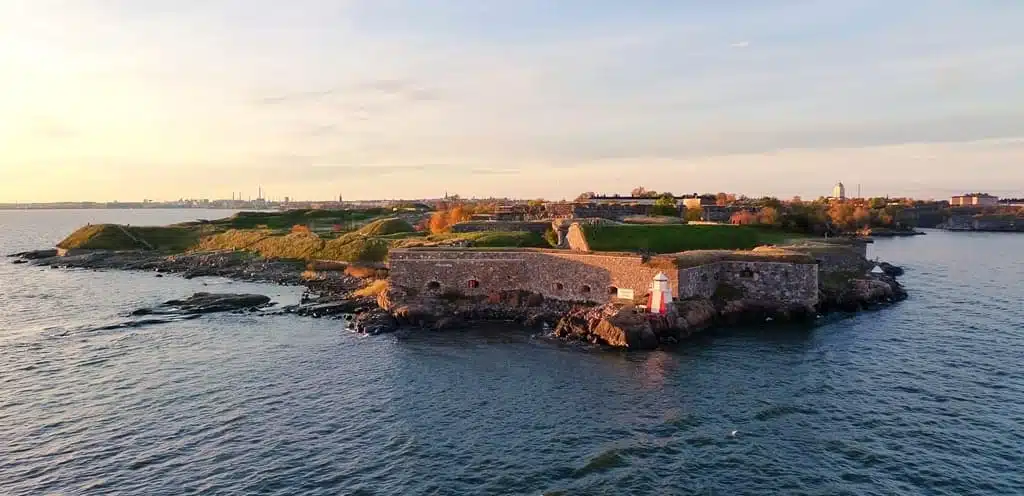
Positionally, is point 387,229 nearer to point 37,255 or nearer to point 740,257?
point 740,257

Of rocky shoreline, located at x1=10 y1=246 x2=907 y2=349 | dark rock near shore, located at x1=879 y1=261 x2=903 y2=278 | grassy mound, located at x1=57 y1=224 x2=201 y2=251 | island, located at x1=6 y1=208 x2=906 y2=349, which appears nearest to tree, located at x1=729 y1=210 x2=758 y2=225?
island, located at x1=6 y1=208 x2=906 y2=349

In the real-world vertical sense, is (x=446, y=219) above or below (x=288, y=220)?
below

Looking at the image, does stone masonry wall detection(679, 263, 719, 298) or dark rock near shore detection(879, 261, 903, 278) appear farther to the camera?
dark rock near shore detection(879, 261, 903, 278)

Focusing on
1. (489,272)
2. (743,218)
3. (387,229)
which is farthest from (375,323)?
(387,229)

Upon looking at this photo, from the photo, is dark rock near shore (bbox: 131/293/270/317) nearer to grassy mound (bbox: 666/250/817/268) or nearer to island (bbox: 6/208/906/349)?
island (bbox: 6/208/906/349)

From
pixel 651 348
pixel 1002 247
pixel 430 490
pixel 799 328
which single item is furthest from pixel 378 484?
pixel 1002 247

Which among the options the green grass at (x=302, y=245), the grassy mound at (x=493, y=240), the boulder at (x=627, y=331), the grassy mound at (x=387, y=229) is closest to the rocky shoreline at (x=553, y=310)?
the boulder at (x=627, y=331)
